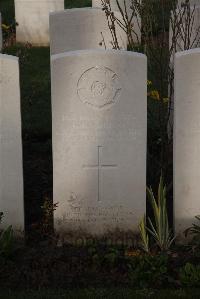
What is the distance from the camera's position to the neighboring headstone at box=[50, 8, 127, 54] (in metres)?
6.77

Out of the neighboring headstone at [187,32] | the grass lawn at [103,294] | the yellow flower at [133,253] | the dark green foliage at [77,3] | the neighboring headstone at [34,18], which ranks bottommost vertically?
the grass lawn at [103,294]

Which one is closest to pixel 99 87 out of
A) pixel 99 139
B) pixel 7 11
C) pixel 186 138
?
pixel 99 139

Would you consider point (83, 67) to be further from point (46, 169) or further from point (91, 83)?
point (46, 169)

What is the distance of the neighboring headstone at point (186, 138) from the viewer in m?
5.05

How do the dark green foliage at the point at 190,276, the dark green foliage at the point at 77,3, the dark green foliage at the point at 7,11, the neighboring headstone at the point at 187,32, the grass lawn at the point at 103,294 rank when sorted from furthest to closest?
the dark green foliage at the point at 77,3
the dark green foliage at the point at 7,11
the neighboring headstone at the point at 187,32
the dark green foliage at the point at 190,276
the grass lawn at the point at 103,294

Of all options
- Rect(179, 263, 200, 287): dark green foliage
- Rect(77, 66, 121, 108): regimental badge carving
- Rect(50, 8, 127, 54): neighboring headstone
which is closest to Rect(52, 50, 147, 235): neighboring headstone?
Rect(77, 66, 121, 108): regimental badge carving

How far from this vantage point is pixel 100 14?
6.92m

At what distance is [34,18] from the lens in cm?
1173

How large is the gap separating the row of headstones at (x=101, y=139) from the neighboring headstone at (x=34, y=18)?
6.81 meters

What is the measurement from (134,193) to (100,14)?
7.76ft

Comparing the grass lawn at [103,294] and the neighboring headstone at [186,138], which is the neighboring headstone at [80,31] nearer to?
the neighboring headstone at [186,138]

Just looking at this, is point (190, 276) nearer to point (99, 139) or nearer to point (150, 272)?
point (150, 272)

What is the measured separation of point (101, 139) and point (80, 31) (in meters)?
1.97

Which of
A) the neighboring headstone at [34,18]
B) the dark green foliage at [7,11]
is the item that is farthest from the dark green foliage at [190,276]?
the dark green foliage at [7,11]
